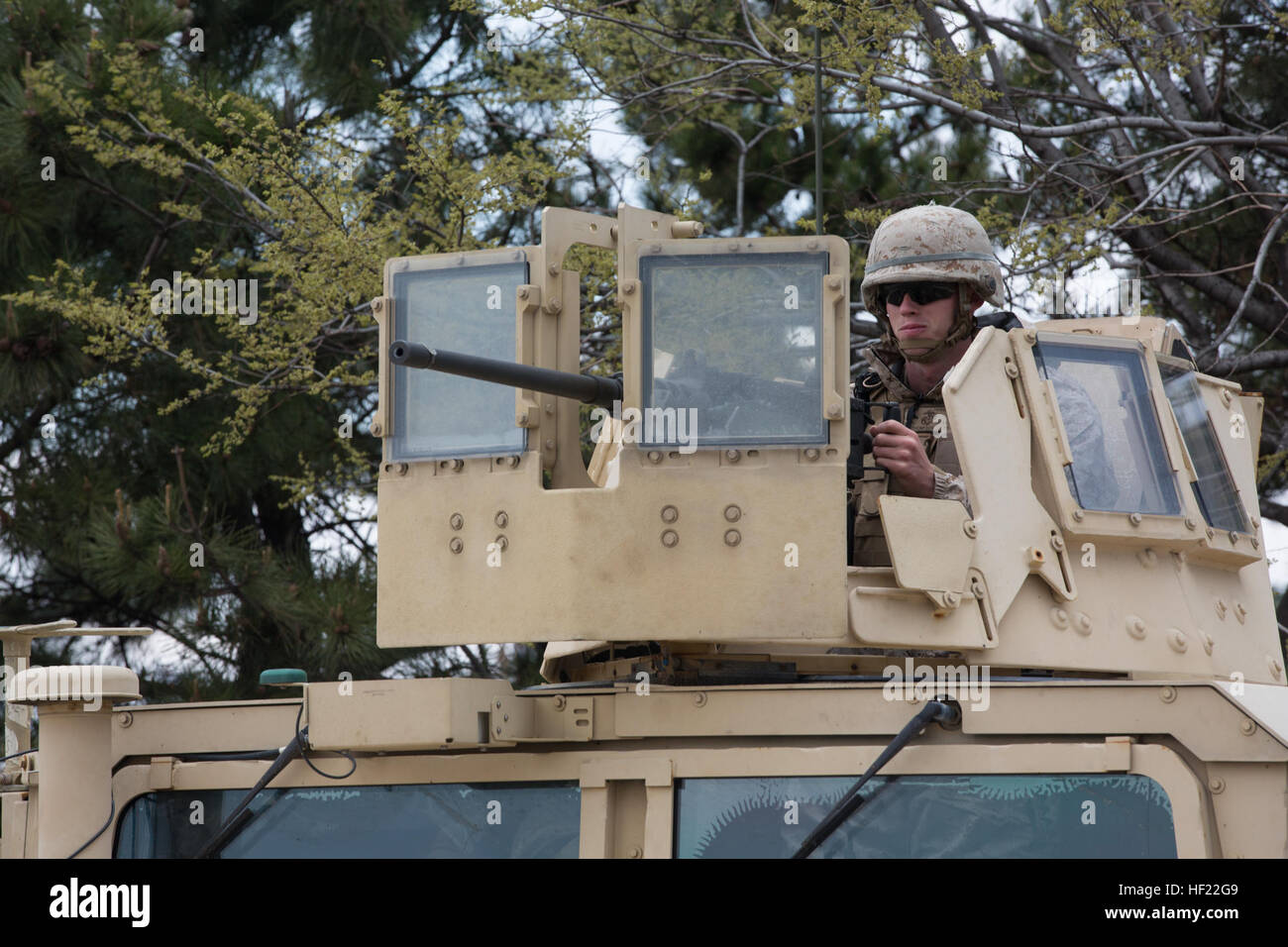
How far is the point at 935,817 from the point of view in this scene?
447 cm

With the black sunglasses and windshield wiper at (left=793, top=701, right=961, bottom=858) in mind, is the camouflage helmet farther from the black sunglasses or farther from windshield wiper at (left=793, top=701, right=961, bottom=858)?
windshield wiper at (left=793, top=701, right=961, bottom=858)

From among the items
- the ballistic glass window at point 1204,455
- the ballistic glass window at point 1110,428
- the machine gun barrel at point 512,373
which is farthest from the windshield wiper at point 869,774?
the ballistic glass window at point 1204,455

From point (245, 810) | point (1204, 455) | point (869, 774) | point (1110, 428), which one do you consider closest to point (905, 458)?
point (1110, 428)

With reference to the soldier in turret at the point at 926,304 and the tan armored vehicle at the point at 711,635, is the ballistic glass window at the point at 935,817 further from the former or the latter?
the soldier in turret at the point at 926,304

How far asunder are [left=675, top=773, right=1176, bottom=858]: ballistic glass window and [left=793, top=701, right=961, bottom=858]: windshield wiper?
4cm

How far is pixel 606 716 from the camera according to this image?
4.84 m

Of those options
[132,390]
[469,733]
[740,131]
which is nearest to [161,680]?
[132,390]

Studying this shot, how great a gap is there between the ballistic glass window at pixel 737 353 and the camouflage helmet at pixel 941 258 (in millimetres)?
1172

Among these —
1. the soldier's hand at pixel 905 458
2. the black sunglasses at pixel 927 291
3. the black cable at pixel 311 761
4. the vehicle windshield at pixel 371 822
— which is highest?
the black sunglasses at pixel 927 291

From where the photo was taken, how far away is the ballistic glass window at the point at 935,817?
4.34 meters

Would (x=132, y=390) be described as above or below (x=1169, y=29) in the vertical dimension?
below
